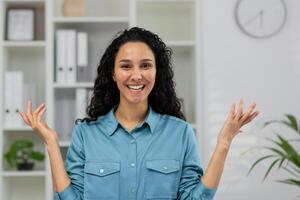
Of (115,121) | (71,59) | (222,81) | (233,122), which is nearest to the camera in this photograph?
(233,122)

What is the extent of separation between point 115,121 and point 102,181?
197mm

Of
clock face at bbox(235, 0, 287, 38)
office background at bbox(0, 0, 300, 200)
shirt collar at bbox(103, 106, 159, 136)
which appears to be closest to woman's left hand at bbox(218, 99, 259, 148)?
shirt collar at bbox(103, 106, 159, 136)

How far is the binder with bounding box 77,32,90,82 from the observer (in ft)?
10.8

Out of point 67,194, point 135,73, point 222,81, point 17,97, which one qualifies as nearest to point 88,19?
point 17,97

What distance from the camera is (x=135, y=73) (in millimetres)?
1608

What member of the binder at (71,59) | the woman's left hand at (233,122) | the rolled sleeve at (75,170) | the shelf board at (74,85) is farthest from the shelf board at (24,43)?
the woman's left hand at (233,122)

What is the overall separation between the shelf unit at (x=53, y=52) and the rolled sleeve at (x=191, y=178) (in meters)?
1.52

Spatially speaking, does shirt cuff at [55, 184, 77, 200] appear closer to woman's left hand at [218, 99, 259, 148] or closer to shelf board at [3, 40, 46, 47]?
woman's left hand at [218, 99, 259, 148]

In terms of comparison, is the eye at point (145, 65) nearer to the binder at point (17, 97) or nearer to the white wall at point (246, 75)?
the white wall at point (246, 75)

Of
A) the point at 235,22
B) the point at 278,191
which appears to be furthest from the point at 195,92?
the point at 278,191

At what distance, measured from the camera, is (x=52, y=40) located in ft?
10.7

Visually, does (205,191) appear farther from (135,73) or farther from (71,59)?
(71,59)

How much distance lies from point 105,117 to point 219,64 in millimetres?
1573

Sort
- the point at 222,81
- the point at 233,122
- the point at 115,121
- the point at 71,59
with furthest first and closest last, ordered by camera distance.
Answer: the point at 71,59, the point at 222,81, the point at 115,121, the point at 233,122
